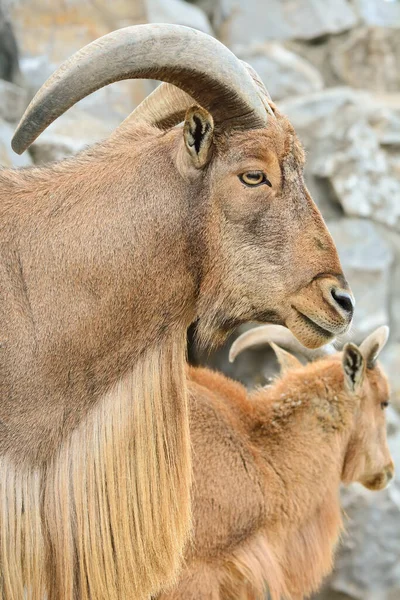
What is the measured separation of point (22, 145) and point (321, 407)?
11.3ft

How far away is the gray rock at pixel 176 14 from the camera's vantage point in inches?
456

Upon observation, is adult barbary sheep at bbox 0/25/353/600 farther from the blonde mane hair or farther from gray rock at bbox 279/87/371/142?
gray rock at bbox 279/87/371/142

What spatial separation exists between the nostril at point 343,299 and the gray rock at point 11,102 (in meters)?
5.85

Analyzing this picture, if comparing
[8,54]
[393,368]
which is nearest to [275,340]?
[393,368]

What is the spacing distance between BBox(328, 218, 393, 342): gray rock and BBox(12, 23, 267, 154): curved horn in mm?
6052

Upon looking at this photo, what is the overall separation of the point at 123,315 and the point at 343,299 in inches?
36.7

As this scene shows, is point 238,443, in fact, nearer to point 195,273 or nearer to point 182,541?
point 182,541

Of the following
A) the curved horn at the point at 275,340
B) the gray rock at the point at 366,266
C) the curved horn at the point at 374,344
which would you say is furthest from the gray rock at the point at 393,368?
the curved horn at the point at 374,344

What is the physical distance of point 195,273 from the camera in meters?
3.76

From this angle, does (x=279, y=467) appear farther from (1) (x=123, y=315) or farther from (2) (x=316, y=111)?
(2) (x=316, y=111)

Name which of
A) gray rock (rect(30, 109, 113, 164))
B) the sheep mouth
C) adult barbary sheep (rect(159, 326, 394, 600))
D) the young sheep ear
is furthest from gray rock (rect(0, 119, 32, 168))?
the sheep mouth

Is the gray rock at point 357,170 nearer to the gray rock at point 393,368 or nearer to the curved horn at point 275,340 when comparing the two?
the gray rock at point 393,368

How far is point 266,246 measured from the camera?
374cm

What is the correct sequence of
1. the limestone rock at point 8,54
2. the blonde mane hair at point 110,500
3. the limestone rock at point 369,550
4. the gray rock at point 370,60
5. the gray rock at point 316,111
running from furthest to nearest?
the gray rock at point 370,60 → the gray rock at point 316,111 → the limestone rock at point 8,54 → the limestone rock at point 369,550 → the blonde mane hair at point 110,500
